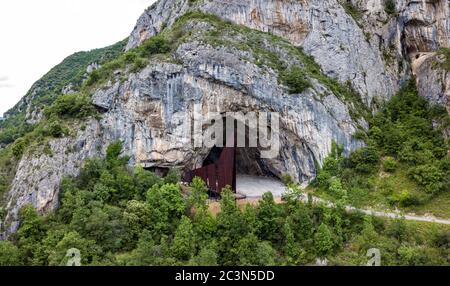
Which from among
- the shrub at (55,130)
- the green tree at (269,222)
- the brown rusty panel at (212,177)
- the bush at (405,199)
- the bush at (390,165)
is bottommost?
the green tree at (269,222)

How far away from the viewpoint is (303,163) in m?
38.0

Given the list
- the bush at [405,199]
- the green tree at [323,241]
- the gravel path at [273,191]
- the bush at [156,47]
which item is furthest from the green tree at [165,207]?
the bush at [405,199]

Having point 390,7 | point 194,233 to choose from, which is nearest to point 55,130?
point 194,233

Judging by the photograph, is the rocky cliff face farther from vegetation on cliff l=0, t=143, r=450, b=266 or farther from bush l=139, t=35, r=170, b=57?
vegetation on cliff l=0, t=143, r=450, b=266

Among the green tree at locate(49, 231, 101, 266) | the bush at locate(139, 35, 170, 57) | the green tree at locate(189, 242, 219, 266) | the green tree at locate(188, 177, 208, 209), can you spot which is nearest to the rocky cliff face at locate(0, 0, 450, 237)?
the bush at locate(139, 35, 170, 57)

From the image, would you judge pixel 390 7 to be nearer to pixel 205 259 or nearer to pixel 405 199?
pixel 405 199

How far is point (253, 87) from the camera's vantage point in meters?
37.4

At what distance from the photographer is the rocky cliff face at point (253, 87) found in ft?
119

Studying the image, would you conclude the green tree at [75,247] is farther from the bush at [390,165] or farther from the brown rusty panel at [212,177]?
the bush at [390,165]

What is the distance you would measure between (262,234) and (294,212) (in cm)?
328

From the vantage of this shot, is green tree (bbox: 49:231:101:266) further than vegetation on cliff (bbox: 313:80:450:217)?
No

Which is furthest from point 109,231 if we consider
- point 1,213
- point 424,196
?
point 424,196

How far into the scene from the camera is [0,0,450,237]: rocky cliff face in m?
36.2
